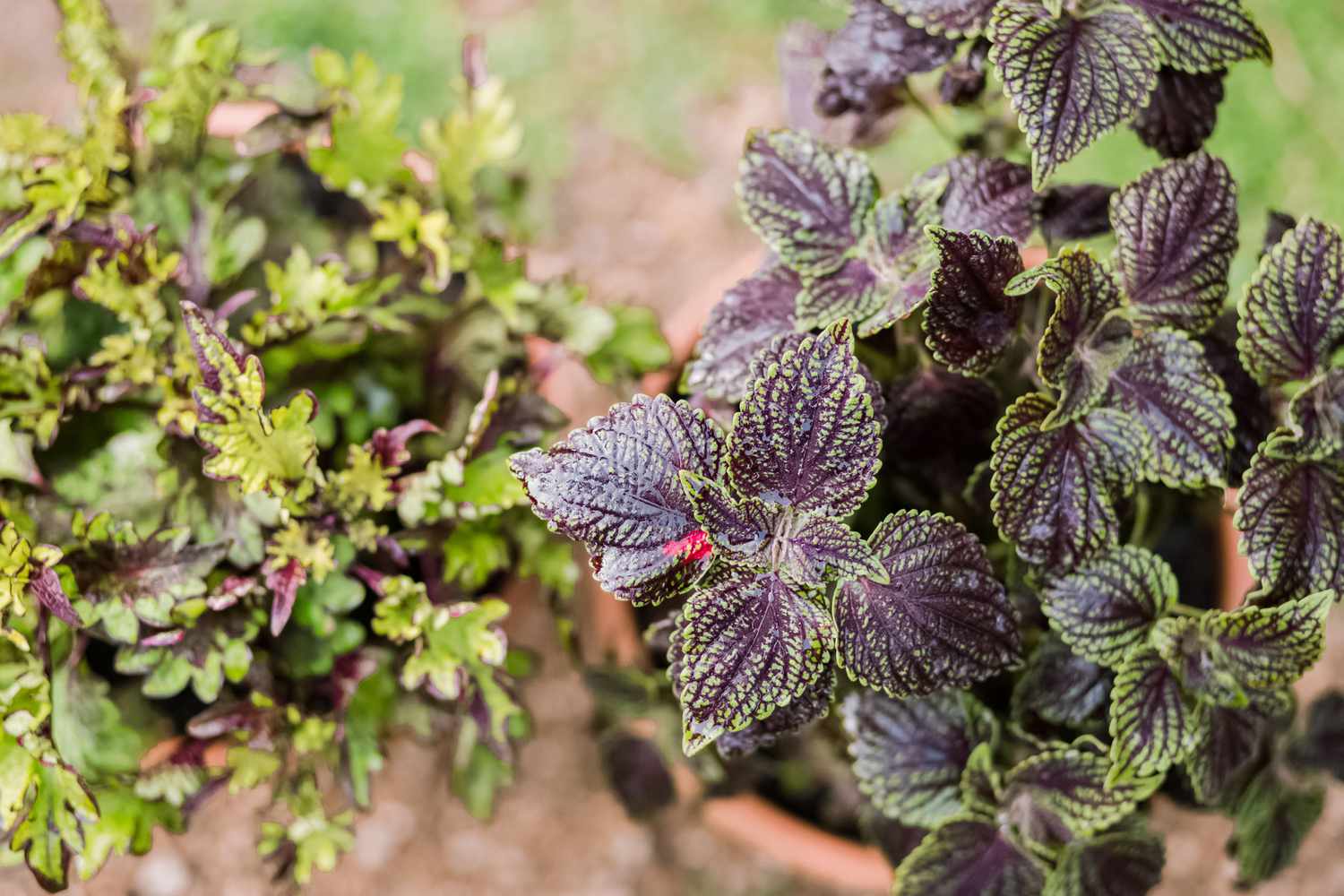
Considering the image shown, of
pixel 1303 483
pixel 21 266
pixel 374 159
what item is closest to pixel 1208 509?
pixel 1303 483

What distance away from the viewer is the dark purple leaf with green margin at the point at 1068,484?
0.91m

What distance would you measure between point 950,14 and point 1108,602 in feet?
1.65

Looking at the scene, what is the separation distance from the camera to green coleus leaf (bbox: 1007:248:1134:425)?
85 cm

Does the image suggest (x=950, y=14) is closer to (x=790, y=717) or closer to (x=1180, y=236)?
(x=1180, y=236)

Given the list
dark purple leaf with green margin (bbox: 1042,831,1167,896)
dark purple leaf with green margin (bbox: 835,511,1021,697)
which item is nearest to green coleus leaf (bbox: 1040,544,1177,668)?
dark purple leaf with green margin (bbox: 835,511,1021,697)

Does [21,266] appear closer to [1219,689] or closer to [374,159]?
[374,159]

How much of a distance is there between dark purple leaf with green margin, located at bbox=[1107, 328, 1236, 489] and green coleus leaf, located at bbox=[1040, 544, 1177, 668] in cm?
9

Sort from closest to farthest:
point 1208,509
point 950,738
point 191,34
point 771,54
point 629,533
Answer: point 629,533 < point 950,738 < point 191,34 < point 1208,509 < point 771,54

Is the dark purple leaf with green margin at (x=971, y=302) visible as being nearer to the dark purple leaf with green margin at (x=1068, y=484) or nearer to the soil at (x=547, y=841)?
the dark purple leaf with green margin at (x=1068, y=484)

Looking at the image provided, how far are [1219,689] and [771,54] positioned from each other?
1.39 meters

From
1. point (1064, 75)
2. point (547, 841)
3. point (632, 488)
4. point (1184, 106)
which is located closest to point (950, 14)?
point (1064, 75)

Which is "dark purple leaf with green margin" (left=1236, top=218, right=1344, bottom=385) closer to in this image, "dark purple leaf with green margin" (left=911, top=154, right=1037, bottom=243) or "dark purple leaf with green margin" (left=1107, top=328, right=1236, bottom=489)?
"dark purple leaf with green margin" (left=1107, top=328, right=1236, bottom=489)

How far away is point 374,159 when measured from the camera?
1.19m

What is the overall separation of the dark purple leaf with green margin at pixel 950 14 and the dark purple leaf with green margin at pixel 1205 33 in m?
0.12
